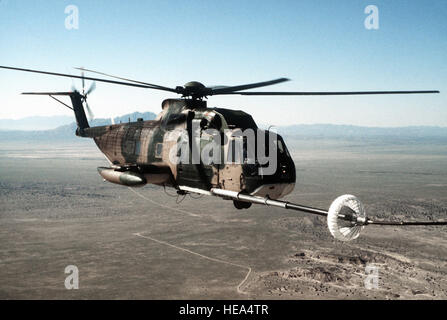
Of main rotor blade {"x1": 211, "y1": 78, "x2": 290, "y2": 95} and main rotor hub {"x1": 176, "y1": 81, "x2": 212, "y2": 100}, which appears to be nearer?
main rotor blade {"x1": 211, "y1": 78, "x2": 290, "y2": 95}

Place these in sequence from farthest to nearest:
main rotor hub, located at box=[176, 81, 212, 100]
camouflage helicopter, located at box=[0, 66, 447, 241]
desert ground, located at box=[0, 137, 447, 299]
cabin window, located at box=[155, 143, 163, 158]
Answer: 1. desert ground, located at box=[0, 137, 447, 299]
2. cabin window, located at box=[155, 143, 163, 158]
3. main rotor hub, located at box=[176, 81, 212, 100]
4. camouflage helicopter, located at box=[0, 66, 447, 241]

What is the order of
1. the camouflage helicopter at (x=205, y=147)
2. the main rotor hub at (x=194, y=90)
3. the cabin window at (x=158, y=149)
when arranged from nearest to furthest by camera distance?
the camouflage helicopter at (x=205, y=147), the main rotor hub at (x=194, y=90), the cabin window at (x=158, y=149)

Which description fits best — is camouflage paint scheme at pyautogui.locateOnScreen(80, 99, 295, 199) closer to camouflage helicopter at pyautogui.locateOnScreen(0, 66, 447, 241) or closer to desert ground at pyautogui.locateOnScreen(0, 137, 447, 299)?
camouflage helicopter at pyautogui.locateOnScreen(0, 66, 447, 241)

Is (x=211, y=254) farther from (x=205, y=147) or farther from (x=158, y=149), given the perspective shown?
(x=205, y=147)

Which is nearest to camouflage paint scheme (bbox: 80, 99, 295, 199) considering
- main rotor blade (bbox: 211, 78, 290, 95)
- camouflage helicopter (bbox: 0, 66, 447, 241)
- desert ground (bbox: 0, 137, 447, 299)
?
camouflage helicopter (bbox: 0, 66, 447, 241)

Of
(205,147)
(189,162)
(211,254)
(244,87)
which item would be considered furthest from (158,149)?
(211,254)

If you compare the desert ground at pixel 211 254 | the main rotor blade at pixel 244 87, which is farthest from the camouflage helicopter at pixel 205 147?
the desert ground at pixel 211 254

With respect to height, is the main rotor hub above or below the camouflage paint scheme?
above

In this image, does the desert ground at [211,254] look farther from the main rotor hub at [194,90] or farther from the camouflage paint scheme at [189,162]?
the main rotor hub at [194,90]

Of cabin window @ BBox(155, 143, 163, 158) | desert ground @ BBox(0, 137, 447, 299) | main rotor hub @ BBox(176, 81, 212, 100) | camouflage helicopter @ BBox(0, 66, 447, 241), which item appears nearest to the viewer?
camouflage helicopter @ BBox(0, 66, 447, 241)

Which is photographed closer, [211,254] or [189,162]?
[189,162]

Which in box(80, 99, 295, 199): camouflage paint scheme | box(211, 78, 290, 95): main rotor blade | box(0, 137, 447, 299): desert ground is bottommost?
box(0, 137, 447, 299): desert ground

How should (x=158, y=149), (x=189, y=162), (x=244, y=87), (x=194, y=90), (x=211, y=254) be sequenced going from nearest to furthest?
1. (x=244, y=87)
2. (x=189, y=162)
3. (x=194, y=90)
4. (x=158, y=149)
5. (x=211, y=254)
